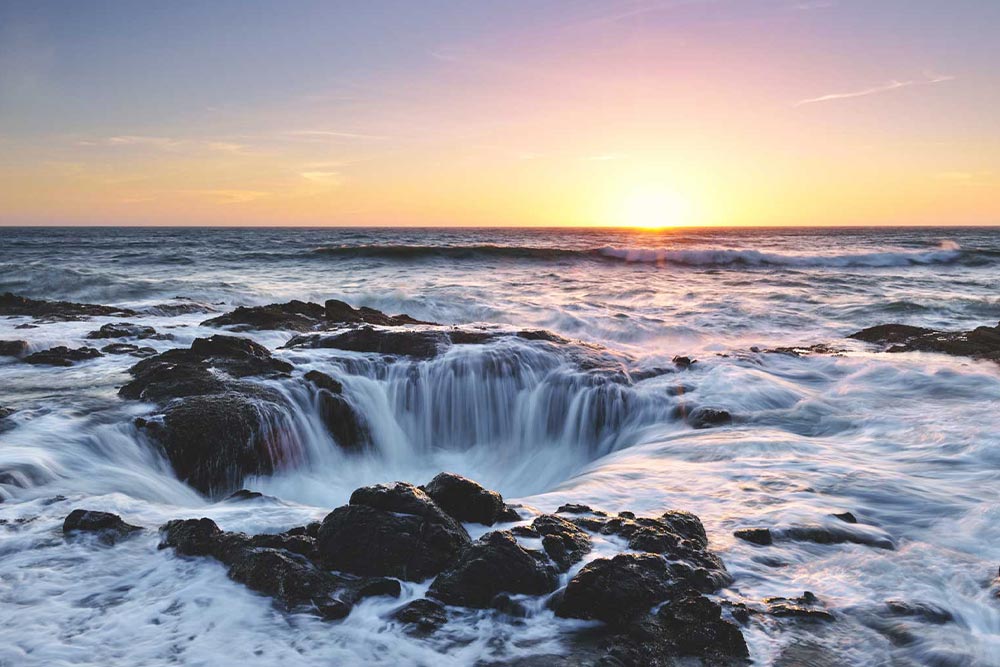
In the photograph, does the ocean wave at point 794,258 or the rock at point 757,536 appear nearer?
the rock at point 757,536

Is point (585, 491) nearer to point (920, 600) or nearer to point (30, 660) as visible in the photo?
point (920, 600)

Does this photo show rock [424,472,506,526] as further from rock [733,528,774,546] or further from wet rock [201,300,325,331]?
wet rock [201,300,325,331]

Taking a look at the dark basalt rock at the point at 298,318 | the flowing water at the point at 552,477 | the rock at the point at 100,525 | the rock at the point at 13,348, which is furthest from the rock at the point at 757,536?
the rock at the point at 13,348

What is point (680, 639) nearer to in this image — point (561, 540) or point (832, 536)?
point (561, 540)

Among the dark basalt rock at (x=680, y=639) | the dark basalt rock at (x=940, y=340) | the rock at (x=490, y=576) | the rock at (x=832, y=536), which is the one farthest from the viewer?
the dark basalt rock at (x=940, y=340)

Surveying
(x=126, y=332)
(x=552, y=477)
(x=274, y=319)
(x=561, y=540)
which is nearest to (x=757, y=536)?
(x=561, y=540)

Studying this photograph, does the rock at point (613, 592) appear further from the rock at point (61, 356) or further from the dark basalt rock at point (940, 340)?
the dark basalt rock at point (940, 340)

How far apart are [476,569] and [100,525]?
8.50 ft

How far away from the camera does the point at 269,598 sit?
11.9ft

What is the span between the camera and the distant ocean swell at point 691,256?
41.2 metres

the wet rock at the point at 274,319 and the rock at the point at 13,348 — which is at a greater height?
the wet rock at the point at 274,319

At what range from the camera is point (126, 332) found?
11.3 metres

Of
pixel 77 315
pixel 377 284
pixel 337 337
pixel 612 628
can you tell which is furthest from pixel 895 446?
pixel 377 284

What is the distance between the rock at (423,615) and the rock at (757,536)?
2.39 m
